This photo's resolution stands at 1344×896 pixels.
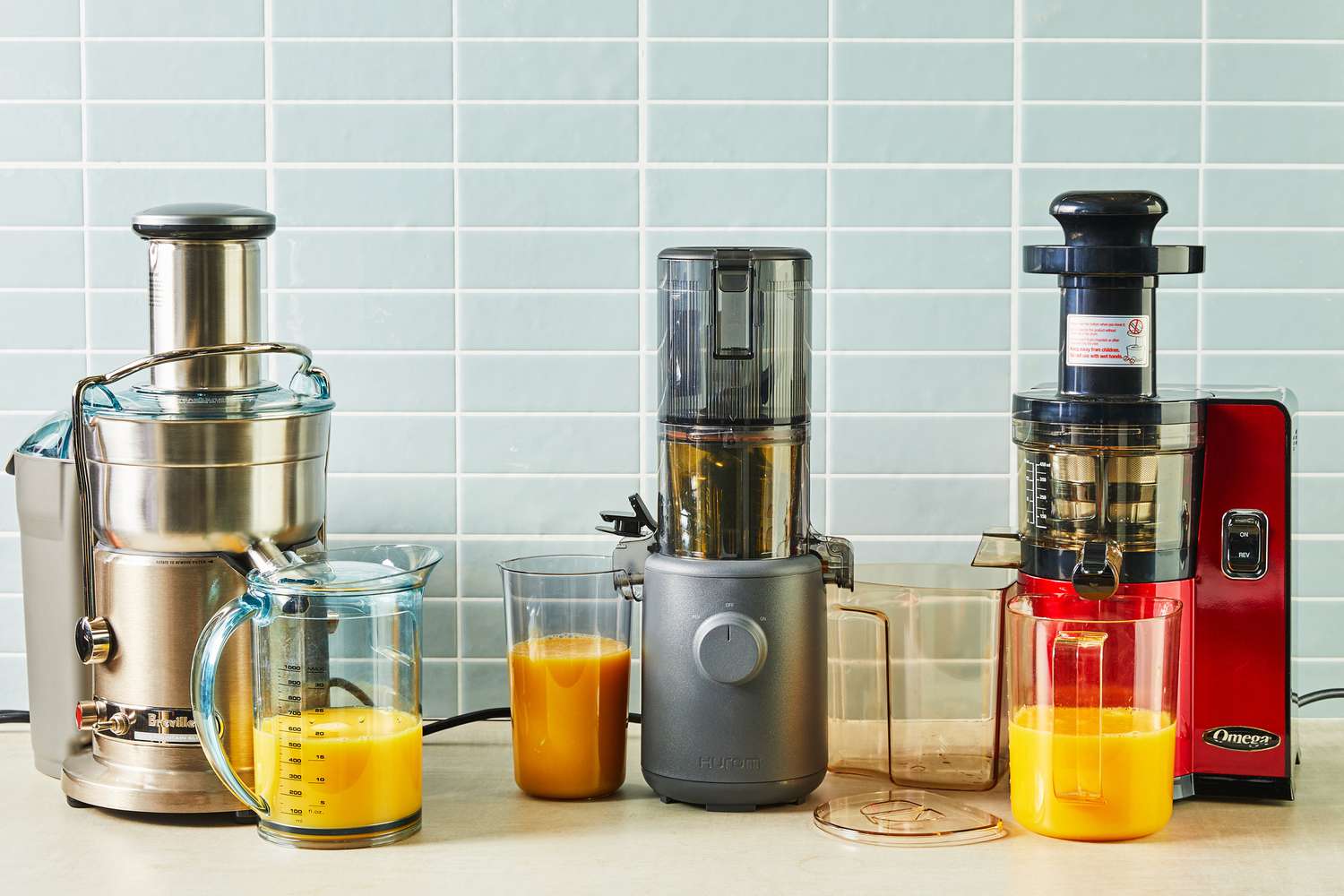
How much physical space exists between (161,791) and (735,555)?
0.49 m

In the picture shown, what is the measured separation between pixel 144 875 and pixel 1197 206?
1.10 metres

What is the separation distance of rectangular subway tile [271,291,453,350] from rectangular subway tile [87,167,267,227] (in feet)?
0.29

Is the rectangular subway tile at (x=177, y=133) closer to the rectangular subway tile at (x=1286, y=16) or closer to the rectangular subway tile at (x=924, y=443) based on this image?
the rectangular subway tile at (x=924, y=443)

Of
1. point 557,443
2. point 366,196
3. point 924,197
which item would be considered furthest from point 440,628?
point 924,197

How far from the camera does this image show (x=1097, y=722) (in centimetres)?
104

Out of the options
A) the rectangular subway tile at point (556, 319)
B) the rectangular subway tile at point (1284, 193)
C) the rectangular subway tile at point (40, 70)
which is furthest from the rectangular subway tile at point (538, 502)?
the rectangular subway tile at point (1284, 193)

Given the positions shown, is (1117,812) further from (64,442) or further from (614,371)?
(64,442)

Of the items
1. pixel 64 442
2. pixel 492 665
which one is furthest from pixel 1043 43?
pixel 64 442

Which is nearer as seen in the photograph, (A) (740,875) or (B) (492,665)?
(A) (740,875)

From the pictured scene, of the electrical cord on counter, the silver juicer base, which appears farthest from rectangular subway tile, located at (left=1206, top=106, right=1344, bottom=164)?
the silver juicer base

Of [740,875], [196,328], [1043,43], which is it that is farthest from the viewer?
[1043,43]

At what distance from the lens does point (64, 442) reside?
1218mm

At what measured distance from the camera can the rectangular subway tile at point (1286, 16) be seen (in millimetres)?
1338

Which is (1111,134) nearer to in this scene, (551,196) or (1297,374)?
(1297,374)
